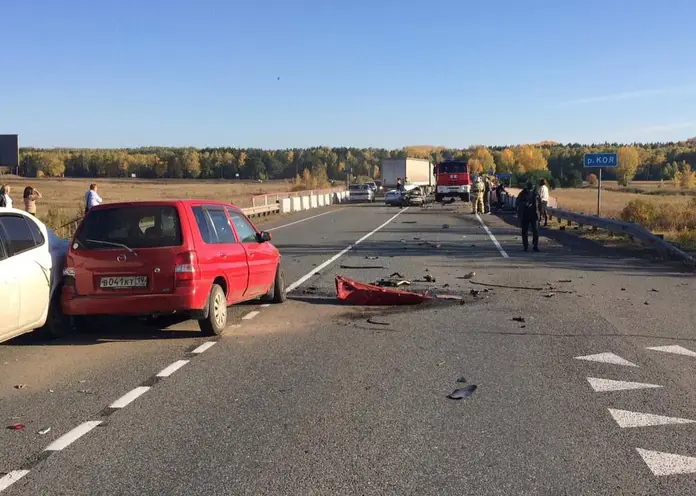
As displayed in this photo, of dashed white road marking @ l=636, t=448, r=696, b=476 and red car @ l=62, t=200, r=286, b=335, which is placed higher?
red car @ l=62, t=200, r=286, b=335

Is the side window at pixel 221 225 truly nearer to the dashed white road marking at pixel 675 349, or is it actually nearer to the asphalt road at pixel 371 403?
the asphalt road at pixel 371 403

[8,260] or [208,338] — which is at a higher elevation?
[8,260]

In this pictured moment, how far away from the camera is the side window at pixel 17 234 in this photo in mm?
7777

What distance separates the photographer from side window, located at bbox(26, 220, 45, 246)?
8.39m

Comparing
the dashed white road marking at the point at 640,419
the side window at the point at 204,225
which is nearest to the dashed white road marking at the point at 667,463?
the dashed white road marking at the point at 640,419

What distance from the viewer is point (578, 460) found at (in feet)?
15.5

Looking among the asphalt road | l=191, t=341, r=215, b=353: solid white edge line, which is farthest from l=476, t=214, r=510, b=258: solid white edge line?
l=191, t=341, r=215, b=353: solid white edge line

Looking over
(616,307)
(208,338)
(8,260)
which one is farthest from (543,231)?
(8,260)

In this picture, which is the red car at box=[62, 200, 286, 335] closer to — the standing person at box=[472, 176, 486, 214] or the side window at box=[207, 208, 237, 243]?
the side window at box=[207, 208, 237, 243]

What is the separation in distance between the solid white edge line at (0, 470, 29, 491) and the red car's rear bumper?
3.78 metres

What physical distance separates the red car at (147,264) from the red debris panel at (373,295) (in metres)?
2.93

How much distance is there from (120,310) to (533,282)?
794 centimetres

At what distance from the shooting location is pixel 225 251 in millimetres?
9234

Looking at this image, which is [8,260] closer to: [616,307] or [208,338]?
[208,338]
